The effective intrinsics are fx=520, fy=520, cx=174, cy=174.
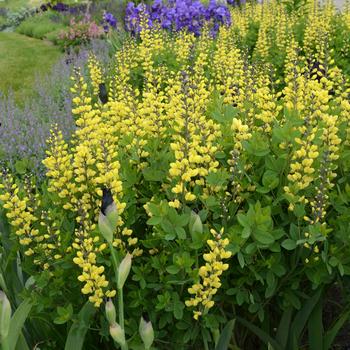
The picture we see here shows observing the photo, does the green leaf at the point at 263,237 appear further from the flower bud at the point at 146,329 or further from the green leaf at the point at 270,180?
the flower bud at the point at 146,329

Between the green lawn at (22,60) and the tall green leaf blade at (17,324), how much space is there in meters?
6.67

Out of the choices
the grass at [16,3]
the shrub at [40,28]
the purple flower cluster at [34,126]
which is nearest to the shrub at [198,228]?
the purple flower cluster at [34,126]

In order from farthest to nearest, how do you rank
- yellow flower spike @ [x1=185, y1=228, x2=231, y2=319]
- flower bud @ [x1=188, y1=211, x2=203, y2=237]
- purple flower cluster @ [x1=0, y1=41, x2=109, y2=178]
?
purple flower cluster @ [x1=0, y1=41, x2=109, y2=178], flower bud @ [x1=188, y1=211, x2=203, y2=237], yellow flower spike @ [x1=185, y1=228, x2=231, y2=319]

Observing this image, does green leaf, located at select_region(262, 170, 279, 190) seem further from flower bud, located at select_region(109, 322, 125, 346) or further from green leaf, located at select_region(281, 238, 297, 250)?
flower bud, located at select_region(109, 322, 125, 346)


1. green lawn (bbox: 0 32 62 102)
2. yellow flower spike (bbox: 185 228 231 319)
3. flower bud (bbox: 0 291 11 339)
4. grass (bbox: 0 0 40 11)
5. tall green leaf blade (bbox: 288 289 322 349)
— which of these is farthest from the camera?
grass (bbox: 0 0 40 11)

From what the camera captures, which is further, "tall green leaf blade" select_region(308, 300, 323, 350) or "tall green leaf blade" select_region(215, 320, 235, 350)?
"tall green leaf blade" select_region(308, 300, 323, 350)

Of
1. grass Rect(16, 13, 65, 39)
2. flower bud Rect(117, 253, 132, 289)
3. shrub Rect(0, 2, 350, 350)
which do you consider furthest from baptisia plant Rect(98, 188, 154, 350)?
grass Rect(16, 13, 65, 39)

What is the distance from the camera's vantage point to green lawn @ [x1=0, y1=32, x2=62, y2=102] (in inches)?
375

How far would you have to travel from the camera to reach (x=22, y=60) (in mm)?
11195

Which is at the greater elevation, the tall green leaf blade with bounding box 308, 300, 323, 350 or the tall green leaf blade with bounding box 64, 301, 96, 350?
the tall green leaf blade with bounding box 64, 301, 96, 350

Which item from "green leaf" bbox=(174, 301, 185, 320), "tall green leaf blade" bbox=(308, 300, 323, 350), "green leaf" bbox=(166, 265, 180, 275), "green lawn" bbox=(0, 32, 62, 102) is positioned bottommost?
"green lawn" bbox=(0, 32, 62, 102)

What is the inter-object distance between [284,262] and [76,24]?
33.6ft

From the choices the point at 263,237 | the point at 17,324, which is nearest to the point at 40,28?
the point at 17,324

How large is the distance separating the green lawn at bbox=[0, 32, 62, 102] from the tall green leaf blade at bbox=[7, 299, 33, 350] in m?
6.67
